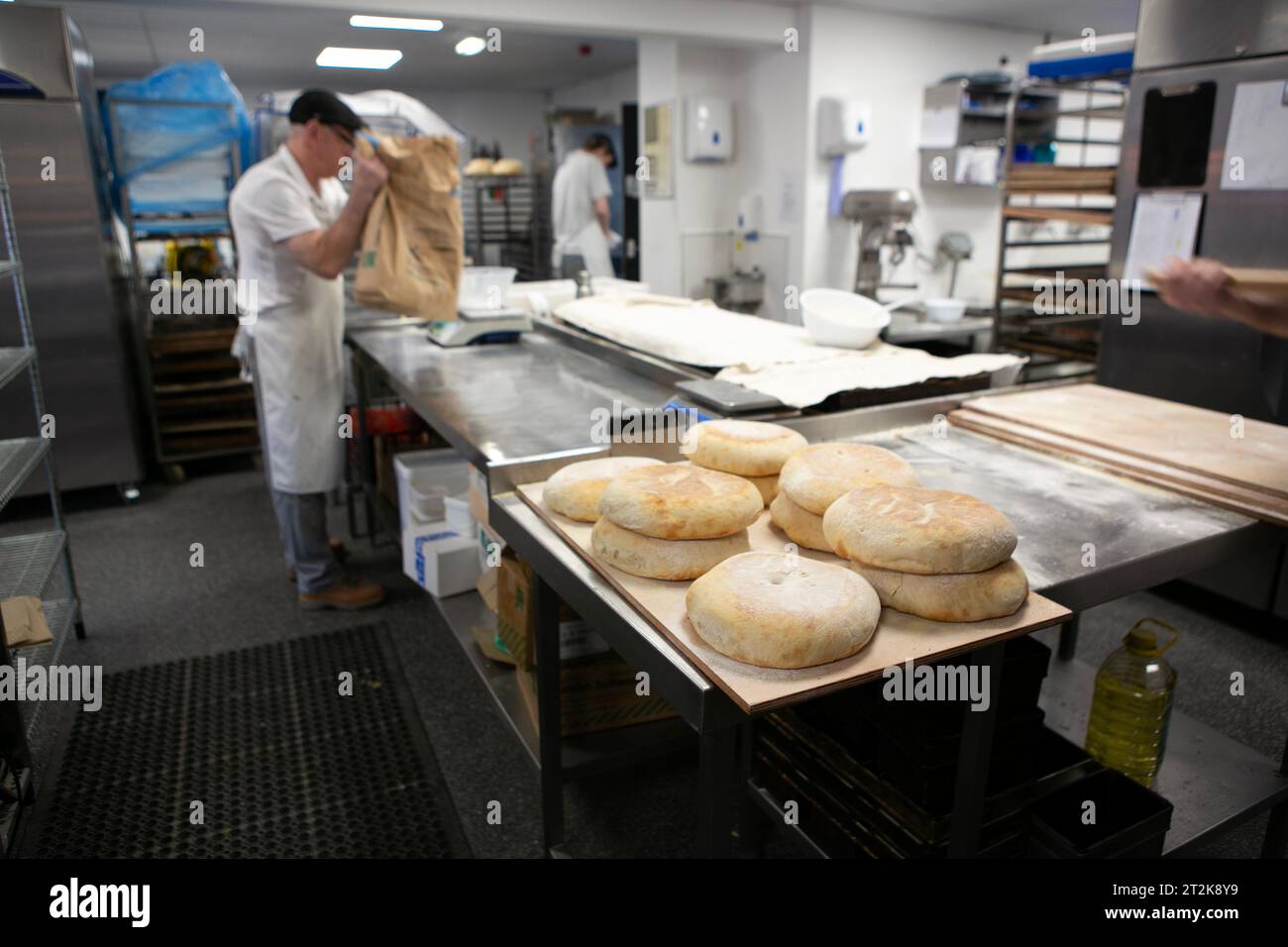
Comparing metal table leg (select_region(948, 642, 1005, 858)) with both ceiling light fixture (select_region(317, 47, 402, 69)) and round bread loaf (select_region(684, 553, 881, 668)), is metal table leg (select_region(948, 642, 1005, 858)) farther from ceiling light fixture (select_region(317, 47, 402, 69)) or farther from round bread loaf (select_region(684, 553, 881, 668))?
ceiling light fixture (select_region(317, 47, 402, 69))

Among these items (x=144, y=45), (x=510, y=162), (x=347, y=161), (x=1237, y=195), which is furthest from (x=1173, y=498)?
(x=144, y=45)

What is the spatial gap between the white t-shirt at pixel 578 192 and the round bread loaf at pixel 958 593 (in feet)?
20.7

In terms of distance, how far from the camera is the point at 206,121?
14.5 ft

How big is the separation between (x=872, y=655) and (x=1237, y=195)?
2805 mm

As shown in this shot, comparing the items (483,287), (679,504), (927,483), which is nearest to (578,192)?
(483,287)

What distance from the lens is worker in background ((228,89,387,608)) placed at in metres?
2.68

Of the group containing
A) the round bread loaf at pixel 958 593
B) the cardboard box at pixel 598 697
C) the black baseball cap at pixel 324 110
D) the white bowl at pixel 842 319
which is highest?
the black baseball cap at pixel 324 110

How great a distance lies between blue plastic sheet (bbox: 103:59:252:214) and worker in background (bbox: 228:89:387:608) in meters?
1.86

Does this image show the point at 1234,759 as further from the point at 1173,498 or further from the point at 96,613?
the point at 96,613

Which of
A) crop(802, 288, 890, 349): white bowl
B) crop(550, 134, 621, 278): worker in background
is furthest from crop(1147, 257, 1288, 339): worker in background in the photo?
crop(550, 134, 621, 278): worker in background

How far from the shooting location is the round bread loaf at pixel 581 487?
1.51m

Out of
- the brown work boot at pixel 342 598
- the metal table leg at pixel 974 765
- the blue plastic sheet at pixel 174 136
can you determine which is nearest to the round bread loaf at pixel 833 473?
the metal table leg at pixel 974 765

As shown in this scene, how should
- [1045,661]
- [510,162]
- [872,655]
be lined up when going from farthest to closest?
[510,162]
[1045,661]
[872,655]

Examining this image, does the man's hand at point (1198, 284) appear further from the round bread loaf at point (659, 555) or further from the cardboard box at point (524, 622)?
the cardboard box at point (524, 622)
